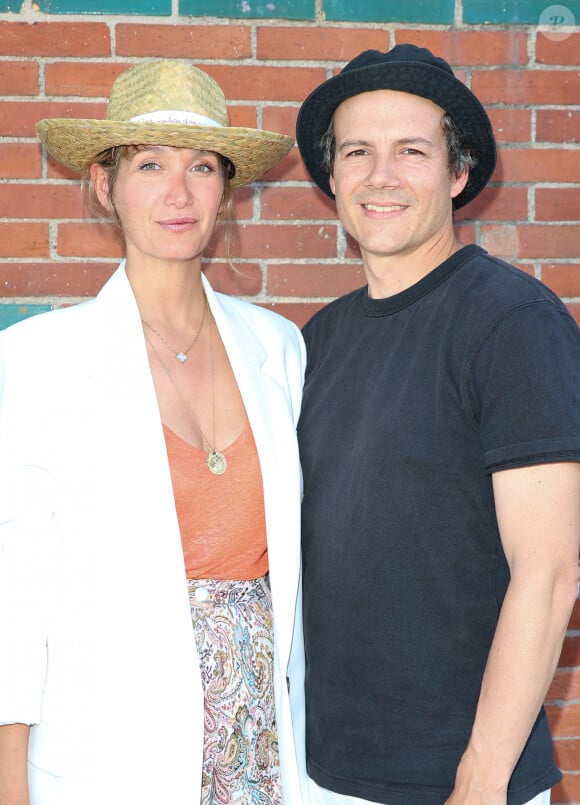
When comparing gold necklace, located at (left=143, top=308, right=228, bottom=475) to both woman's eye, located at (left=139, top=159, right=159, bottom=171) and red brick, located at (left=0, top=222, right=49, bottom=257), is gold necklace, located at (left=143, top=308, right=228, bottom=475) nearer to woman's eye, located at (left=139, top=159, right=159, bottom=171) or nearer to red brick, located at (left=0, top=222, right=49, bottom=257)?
woman's eye, located at (left=139, top=159, right=159, bottom=171)

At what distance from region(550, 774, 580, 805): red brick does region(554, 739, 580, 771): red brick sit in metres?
0.04

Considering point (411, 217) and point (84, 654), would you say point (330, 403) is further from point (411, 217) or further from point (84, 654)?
point (84, 654)

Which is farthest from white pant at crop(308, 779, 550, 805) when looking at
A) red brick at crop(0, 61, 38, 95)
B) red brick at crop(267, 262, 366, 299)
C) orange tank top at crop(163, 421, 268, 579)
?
red brick at crop(0, 61, 38, 95)

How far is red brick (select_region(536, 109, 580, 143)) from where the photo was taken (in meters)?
3.21

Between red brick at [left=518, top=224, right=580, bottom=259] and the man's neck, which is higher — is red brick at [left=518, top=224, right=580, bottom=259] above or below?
above

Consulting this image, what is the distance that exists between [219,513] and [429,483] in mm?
550

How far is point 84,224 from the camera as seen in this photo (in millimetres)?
3129

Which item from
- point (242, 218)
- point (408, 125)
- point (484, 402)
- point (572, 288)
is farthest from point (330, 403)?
point (572, 288)

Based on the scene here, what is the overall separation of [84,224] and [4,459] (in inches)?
42.9

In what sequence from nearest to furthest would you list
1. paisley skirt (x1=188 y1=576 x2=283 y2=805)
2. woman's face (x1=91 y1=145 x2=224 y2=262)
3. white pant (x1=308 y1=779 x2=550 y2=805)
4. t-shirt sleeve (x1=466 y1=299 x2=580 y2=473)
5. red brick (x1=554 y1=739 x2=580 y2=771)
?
t-shirt sleeve (x1=466 y1=299 x2=580 y2=473), white pant (x1=308 y1=779 x2=550 y2=805), paisley skirt (x1=188 y1=576 x2=283 y2=805), woman's face (x1=91 y1=145 x2=224 y2=262), red brick (x1=554 y1=739 x2=580 y2=771)

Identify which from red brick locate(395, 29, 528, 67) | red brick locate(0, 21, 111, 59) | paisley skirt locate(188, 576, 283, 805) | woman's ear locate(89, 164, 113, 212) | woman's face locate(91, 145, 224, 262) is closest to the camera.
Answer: paisley skirt locate(188, 576, 283, 805)

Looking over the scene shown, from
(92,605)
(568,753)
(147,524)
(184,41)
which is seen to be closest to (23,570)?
(92,605)

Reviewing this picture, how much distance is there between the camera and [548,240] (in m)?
3.25

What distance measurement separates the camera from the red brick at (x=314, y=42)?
3.12 m
